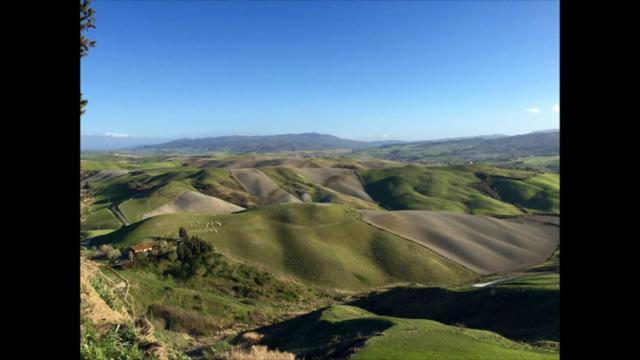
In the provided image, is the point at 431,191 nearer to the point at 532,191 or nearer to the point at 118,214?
the point at 532,191

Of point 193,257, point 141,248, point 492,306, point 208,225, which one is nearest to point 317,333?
point 492,306

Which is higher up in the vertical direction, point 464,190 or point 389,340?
point 389,340

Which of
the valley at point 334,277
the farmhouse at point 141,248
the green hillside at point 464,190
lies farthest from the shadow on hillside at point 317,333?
the green hillside at point 464,190

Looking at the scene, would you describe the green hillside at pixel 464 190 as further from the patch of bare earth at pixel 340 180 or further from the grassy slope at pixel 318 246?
the grassy slope at pixel 318 246

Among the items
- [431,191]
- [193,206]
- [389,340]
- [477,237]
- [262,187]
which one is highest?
[262,187]

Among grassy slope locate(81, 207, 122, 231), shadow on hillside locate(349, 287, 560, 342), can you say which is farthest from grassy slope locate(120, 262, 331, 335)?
grassy slope locate(81, 207, 122, 231)

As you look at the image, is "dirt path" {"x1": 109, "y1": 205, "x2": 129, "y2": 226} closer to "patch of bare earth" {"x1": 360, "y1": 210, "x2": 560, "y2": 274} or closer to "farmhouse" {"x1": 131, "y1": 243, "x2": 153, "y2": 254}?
"farmhouse" {"x1": 131, "y1": 243, "x2": 153, "y2": 254}
